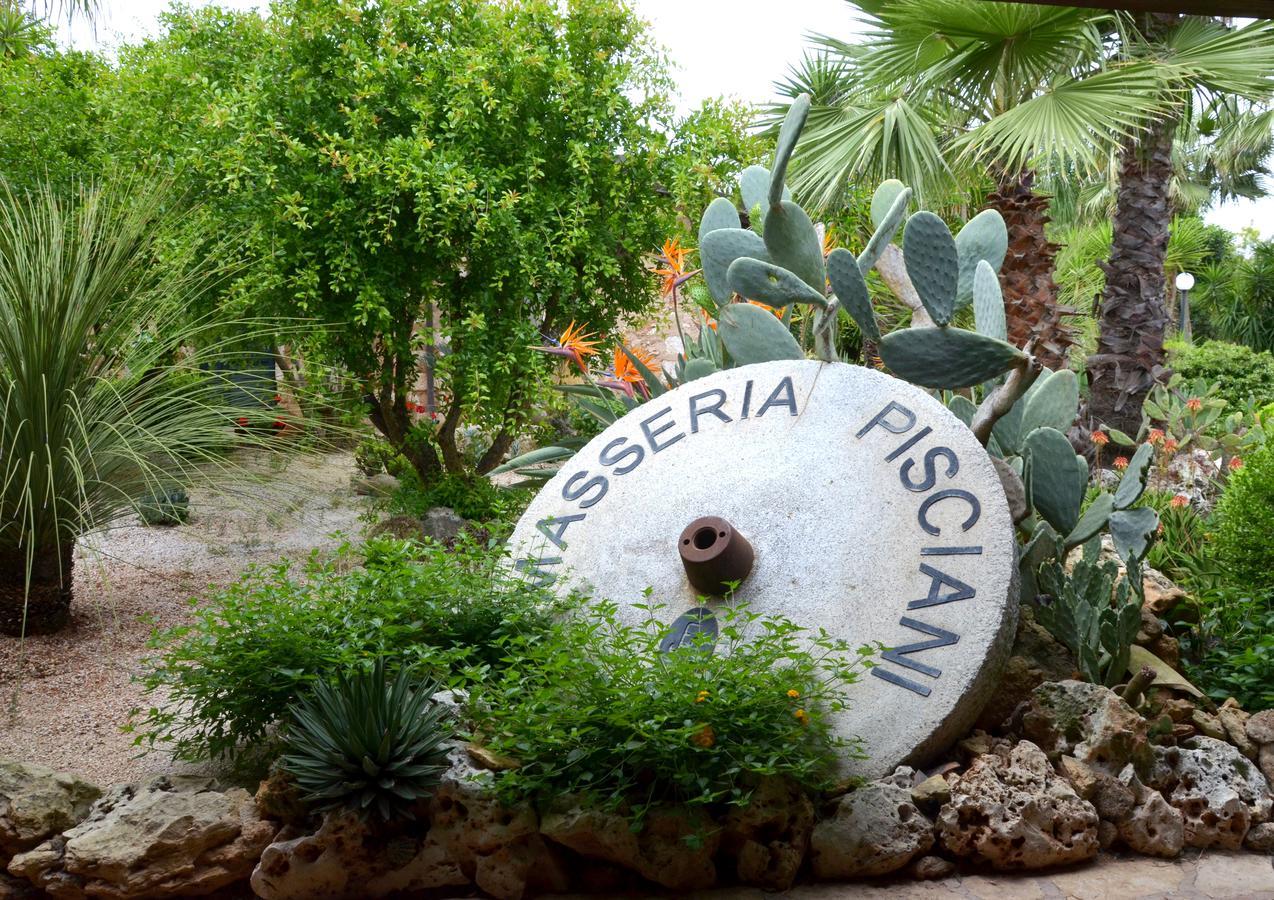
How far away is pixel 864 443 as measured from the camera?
166 inches

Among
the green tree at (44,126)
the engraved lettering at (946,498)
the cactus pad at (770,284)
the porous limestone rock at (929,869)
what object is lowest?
the porous limestone rock at (929,869)

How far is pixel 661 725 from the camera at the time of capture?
314cm

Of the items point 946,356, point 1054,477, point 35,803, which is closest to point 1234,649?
point 1054,477

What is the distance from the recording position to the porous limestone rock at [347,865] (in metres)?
3.14

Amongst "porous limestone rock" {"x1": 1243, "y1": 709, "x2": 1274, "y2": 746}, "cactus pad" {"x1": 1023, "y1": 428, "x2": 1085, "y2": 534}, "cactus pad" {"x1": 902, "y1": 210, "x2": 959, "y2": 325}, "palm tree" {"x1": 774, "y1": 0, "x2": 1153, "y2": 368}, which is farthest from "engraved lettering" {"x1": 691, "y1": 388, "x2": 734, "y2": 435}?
"palm tree" {"x1": 774, "y1": 0, "x2": 1153, "y2": 368}

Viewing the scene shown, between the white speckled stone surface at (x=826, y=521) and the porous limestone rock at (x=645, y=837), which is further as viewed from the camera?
the white speckled stone surface at (x=826, y=521)

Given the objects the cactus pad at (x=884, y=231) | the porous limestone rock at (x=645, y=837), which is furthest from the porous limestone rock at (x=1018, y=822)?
the cactus pad at (x=884, y=231)

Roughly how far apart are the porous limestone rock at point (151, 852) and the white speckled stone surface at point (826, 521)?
1.43 metres

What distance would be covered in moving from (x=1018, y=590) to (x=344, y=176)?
14.3ft

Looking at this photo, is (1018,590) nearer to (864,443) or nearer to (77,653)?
(864,443)

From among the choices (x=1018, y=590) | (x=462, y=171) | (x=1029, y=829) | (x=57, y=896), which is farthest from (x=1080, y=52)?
(x=57, y=896)

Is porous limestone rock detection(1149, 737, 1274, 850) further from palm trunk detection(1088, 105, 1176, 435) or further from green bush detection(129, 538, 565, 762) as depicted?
palm trunk detection(1088, 105, 1176, 435)

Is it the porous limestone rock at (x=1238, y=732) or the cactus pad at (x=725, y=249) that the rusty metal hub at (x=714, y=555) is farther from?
the porous limestone rock at (x=1238, y=732)

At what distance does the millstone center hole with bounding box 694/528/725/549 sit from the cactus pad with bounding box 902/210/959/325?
3.57 feet
